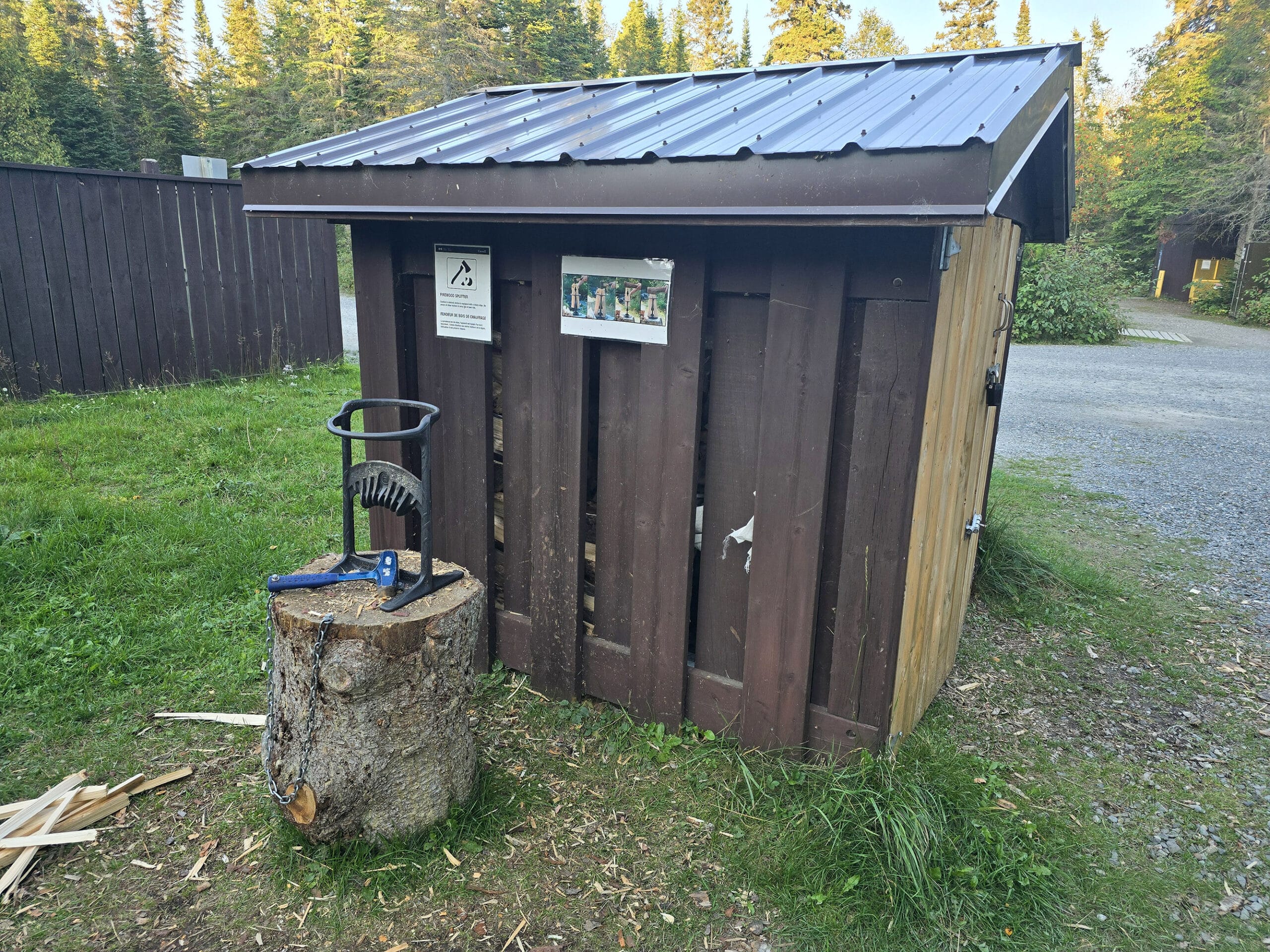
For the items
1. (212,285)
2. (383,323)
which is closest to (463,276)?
(383,323)

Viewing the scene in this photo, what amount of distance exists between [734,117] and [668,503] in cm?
136

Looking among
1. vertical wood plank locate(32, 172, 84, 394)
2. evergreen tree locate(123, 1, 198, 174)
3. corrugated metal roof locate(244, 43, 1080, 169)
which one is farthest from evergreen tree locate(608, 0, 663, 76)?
corrugated metal roof locate(244, 43, 1080, 169)

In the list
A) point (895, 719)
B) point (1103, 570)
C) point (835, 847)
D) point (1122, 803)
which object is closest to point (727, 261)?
point (895, 719)

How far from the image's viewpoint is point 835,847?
2.50m

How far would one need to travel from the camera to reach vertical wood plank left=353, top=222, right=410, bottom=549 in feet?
11.2

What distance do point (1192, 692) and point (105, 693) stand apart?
485 centimetres

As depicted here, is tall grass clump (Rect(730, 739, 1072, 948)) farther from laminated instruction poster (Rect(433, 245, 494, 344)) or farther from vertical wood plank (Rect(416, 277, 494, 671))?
laminated instruction poster (Rect(433, 245, 494, 344))

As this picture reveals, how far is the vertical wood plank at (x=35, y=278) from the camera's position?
7711mm

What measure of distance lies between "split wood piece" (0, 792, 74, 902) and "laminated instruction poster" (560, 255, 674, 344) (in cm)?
229

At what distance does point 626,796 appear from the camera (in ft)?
9.34

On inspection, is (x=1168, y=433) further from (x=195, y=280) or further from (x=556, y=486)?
(x=195, y=280)

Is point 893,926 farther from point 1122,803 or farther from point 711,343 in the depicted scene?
point 711,343

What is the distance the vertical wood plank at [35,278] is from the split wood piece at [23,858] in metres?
7.10

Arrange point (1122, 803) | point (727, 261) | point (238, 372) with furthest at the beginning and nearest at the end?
point (238, 372), point (1122, 803), point (727, 261)
